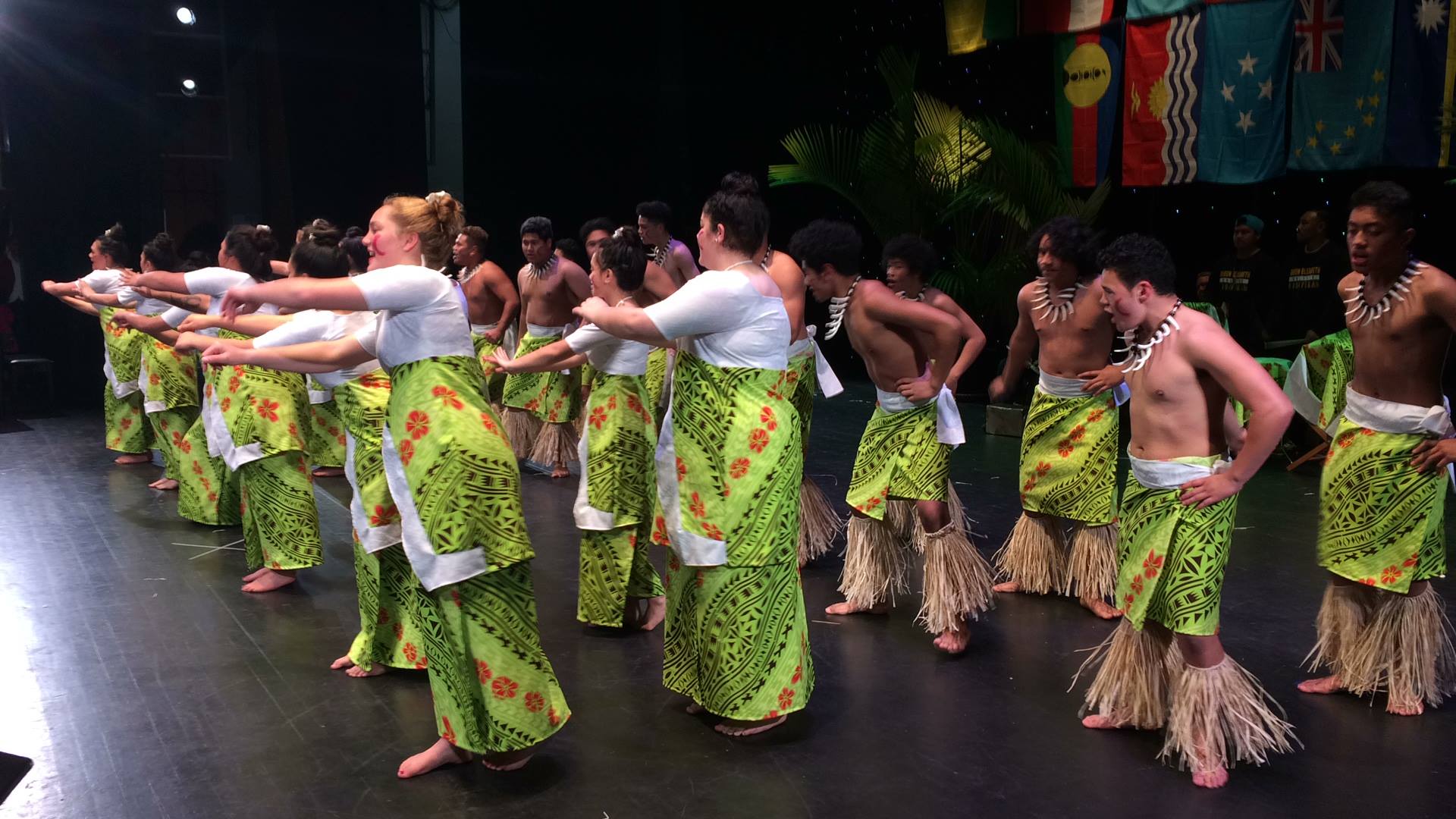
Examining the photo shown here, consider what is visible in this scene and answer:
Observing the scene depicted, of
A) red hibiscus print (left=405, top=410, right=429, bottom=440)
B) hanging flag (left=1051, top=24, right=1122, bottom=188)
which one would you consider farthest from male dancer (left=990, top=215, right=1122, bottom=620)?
hanging flag (left=1051, top=24, right=1122, bottom=188)

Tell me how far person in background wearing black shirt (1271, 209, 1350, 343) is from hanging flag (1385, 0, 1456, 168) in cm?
69

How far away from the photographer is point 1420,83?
6.25 m

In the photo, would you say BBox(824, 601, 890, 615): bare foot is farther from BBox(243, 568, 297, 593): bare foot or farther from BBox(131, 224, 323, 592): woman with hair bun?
BBox(243, 568, 297, 593): bare foot

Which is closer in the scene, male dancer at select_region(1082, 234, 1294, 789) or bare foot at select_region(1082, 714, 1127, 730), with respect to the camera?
male dancer at select_region(1082, 234, 1294, 789)

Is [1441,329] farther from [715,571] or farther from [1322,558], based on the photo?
[715,571]

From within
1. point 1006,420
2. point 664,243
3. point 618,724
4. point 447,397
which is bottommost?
point 618,724

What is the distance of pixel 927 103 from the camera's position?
8.53 metres

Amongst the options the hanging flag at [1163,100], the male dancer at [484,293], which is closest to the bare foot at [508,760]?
the male dancer at [484,293]

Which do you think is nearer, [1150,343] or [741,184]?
[1150,343]

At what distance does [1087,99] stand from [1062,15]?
638 millimetres

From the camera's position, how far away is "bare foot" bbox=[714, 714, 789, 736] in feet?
10.1

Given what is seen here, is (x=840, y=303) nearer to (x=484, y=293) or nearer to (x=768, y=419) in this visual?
(x=768, y=419)

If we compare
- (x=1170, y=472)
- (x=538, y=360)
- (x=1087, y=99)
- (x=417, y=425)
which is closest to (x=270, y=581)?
(x=538, y=360)

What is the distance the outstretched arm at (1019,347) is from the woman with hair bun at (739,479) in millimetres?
1522
